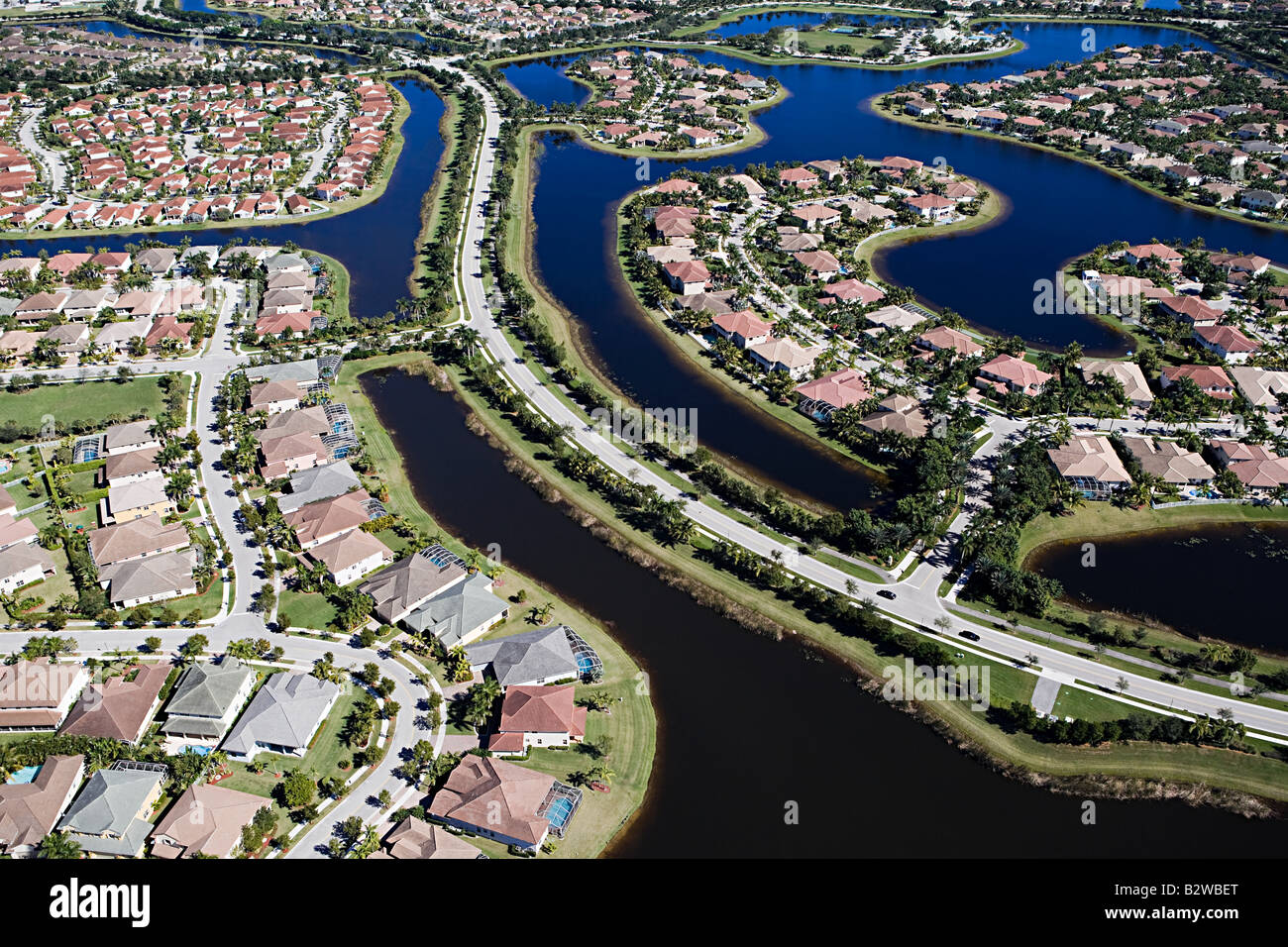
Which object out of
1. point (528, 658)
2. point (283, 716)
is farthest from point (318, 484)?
point (528, 658)

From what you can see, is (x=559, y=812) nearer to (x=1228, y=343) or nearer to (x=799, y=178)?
(x=1228, y=343)

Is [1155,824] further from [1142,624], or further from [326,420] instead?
[326,420]

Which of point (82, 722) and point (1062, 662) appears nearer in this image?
point (82, 722)

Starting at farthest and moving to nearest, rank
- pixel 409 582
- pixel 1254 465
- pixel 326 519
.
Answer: pixel 1254 465 → pixel 326 519 → pixel 409 582

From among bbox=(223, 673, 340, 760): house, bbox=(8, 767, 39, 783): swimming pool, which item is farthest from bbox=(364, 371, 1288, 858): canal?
bbox=(8, 767, 39, 783): swimming pool
